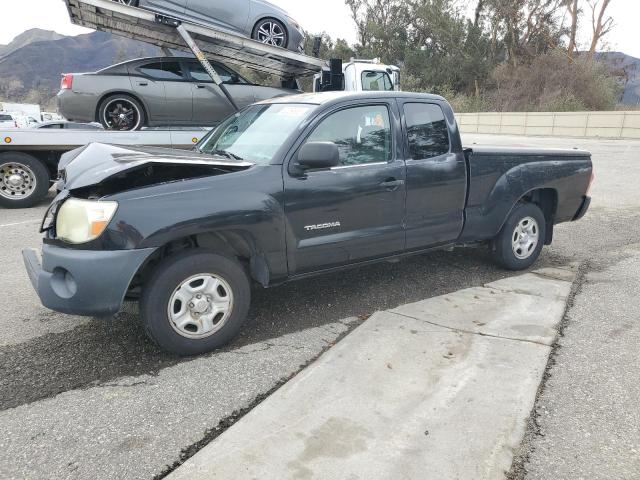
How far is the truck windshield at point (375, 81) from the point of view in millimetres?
11914

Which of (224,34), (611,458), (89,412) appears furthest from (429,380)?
(224,34)

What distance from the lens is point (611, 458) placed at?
249 centimetres

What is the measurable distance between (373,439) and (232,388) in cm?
94

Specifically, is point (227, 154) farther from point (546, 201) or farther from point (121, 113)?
point (121, 113)

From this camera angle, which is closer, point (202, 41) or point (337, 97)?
point (337, 97)

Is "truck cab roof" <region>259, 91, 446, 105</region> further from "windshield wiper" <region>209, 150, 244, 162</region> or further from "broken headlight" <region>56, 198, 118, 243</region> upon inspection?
"broken headlight" <region>56, 198, 118, 243</region>

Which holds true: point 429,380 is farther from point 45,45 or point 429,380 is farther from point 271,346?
point 45,45

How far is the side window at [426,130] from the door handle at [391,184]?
0.30 m

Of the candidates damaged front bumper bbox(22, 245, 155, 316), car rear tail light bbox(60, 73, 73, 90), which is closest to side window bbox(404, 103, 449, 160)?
damaged front bumper bbox(22, 245, 155, 316)

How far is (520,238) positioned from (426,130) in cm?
170

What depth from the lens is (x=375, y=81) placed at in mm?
12086

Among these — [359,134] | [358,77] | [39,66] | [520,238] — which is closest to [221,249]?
[359,134]

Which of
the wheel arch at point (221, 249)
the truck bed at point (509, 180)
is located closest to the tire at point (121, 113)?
the wheel arch at point (221, 249)

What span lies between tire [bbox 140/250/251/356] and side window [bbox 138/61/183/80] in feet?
20.9
